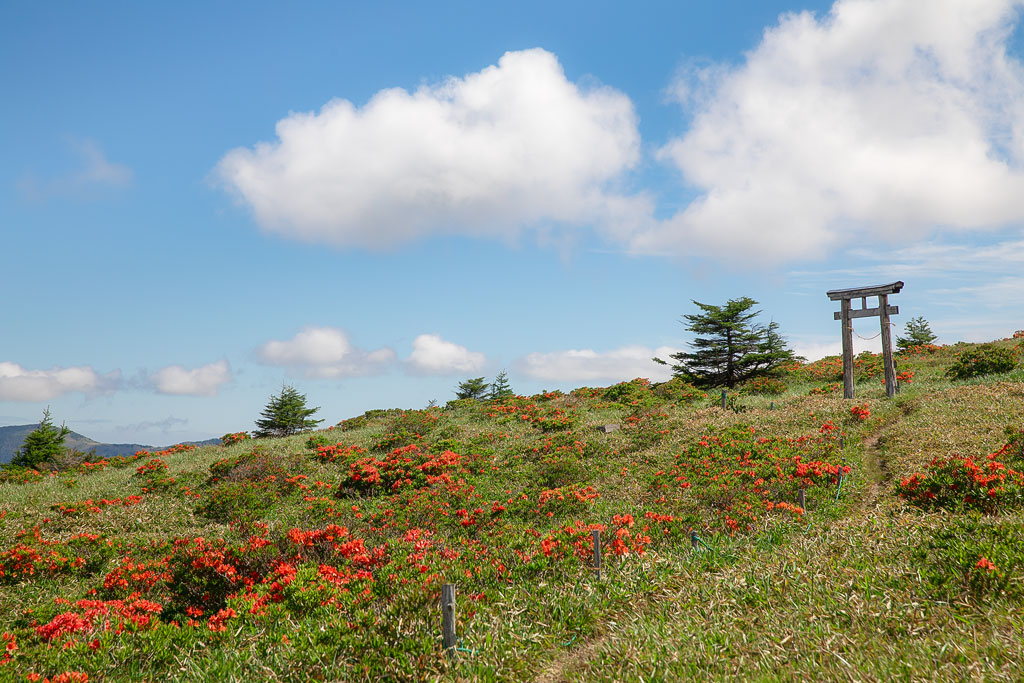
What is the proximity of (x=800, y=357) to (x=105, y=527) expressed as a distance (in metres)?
35.2

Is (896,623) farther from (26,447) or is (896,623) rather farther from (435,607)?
(26,447)

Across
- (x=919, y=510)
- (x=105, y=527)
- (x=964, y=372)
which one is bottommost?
(x=105, y=527)

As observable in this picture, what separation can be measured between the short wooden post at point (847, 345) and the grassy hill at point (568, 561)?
333cm

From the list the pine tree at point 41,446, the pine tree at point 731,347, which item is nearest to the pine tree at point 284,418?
the pine tree at point 41,446

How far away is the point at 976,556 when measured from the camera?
6.51 meters

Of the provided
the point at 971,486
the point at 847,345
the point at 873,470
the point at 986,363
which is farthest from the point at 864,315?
the point at 971,486

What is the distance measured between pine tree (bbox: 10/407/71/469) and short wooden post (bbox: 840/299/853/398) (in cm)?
3736

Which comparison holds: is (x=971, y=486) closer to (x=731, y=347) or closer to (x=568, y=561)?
(x=568, y=561)

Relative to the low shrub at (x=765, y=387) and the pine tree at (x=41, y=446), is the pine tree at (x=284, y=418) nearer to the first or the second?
the pine tree at (x=41, y=446)

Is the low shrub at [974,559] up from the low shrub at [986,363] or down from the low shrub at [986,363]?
down

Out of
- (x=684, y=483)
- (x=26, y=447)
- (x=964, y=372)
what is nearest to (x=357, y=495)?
(x=684, y=483)

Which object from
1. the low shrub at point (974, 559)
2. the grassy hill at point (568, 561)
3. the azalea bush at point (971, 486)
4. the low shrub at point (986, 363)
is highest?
the low shrub at point (986, 363)

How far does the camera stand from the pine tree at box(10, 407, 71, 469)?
28.0 m

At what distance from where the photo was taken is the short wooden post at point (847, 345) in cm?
2277
